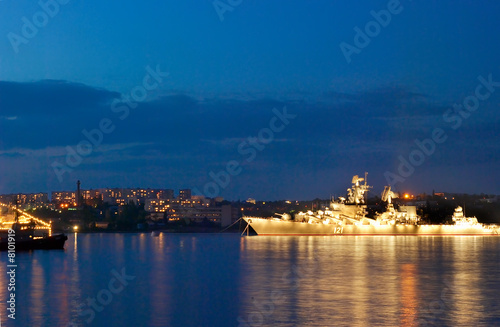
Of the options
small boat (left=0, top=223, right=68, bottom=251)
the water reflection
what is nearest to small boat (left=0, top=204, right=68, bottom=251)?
small boat (left=0, top=223, right=68, bottom=251)

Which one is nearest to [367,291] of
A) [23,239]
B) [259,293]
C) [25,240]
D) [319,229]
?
[259,293]

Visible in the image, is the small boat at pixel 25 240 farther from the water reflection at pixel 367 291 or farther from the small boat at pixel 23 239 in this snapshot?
the water reflection at pixel 367 291

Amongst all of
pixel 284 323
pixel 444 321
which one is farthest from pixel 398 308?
pixel 284 323

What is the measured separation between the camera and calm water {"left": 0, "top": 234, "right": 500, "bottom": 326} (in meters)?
26.5

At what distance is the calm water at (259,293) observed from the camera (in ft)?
87.0

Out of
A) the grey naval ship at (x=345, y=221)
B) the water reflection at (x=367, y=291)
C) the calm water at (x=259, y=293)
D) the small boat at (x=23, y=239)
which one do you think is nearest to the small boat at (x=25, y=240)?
the small boat at (x=23, y=239)

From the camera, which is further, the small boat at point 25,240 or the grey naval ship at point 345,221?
the grey naval ship at point 345,221

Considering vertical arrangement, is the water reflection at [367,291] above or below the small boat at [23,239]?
below

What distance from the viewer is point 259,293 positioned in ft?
112

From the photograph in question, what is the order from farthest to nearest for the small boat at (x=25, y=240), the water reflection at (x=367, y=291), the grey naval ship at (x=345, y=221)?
the grey naval ship at (x=345, y=221) < the small boat at (x=25, y=240) < the water reflection at (x=367, y=291)

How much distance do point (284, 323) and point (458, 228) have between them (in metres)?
108

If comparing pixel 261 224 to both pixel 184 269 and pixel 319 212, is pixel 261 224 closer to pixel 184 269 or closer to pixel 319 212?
pixel 319 212

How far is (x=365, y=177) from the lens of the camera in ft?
385

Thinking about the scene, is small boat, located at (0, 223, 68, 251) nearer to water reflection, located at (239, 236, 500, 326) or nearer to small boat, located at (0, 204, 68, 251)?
small boat, located at (0, 204, 68, 251)
